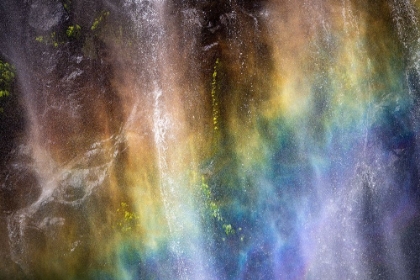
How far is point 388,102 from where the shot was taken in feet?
19.9

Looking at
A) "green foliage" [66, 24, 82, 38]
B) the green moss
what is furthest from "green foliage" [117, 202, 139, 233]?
"green foliage" [66, 24, 82, 38]

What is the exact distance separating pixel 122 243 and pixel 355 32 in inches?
176

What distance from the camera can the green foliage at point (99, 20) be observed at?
23.0 ft

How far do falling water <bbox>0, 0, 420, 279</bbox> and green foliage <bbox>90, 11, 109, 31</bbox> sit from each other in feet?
0.13

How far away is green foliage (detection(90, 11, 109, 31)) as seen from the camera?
702 cm

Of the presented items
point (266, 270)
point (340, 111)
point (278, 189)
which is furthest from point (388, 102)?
point (266, 270)

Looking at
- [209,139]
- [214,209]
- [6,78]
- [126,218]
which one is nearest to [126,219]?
[126,218]

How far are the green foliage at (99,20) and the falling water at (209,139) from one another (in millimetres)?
39

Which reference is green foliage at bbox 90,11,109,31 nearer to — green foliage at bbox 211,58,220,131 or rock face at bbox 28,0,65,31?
rock face at bbox 28,0,65,31

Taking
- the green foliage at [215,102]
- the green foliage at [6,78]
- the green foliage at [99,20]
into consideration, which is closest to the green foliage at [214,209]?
the green foliage at [215,102]

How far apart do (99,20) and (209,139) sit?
2420 mm

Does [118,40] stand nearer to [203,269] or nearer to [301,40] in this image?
[301,40]

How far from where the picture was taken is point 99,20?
7035mm

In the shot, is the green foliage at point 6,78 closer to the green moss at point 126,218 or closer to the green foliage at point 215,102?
the green moss at point 126,218
